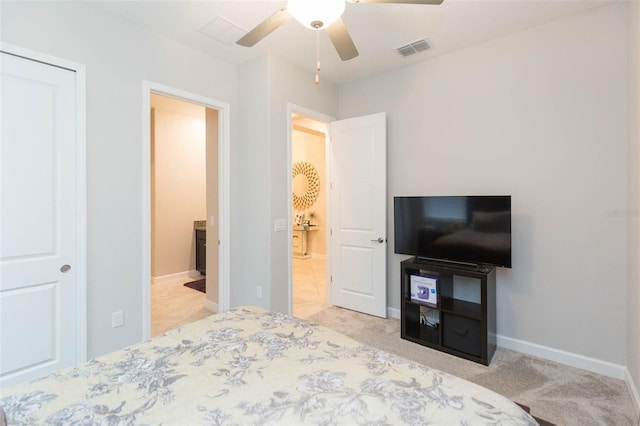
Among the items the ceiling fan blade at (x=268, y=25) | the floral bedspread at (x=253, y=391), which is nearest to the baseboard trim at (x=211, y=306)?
the floral bedspread at (x=253, y=391)

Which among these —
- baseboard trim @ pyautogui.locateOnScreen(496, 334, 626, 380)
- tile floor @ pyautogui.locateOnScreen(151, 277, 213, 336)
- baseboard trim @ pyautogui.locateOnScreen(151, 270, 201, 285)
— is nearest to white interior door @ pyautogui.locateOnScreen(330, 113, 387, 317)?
baseboard trim @ pyautogui.locateOnScreen(496, 334, 626, 380)

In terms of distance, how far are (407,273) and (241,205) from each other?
6.17 ft

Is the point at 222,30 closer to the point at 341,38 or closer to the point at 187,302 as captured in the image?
the point at 341,38

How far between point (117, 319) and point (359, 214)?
2560 mm

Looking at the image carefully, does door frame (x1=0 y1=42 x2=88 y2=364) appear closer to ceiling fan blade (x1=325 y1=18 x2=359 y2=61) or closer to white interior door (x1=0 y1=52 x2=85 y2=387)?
white interior door (x1=0 y1=52 x2=85 y2=387)

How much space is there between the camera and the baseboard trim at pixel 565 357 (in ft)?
7.81

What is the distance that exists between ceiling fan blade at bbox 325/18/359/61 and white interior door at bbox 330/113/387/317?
1.58m

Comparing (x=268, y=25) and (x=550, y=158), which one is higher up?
(x=268, y=25)

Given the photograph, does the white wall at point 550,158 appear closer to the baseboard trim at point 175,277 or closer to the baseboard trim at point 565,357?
the baseboard trim at point 565,357

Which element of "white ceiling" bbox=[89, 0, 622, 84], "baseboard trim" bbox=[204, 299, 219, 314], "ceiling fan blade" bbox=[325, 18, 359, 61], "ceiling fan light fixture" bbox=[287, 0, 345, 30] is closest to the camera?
"ceiling fan light fixture" bbox=[287, 0, 345, 30]

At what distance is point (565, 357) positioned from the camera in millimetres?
2586

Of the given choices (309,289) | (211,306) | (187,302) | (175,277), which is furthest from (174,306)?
(309,289)

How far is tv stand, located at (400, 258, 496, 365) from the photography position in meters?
2.61

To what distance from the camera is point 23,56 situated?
2061 millimetres
